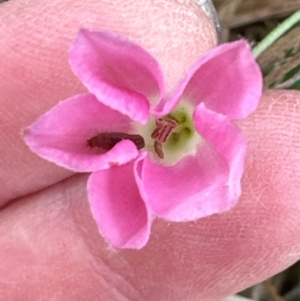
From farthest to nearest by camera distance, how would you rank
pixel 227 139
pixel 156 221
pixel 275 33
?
pixel 275 33 → pixel 156 221 → pixel 227 139

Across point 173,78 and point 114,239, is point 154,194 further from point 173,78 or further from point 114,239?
point 173,78

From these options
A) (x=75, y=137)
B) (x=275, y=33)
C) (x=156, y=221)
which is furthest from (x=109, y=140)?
(x=275, y=33)

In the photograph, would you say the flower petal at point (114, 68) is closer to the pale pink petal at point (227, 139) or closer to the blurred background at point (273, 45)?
the pale pink petal at point (227, 139)

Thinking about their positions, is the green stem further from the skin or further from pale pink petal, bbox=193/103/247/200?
pale pink petal, bbox=193/103/247/200

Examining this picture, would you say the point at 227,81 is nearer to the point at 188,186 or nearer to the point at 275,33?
the point at 188,186

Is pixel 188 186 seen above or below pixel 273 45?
above

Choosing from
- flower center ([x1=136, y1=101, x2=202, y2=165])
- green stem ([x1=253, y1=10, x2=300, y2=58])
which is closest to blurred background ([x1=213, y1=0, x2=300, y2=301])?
green stem ([x1=253, y1=10, x2=300, y2=58])

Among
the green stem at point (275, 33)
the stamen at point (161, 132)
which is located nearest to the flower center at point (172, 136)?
the stamen at point (161, 132)
